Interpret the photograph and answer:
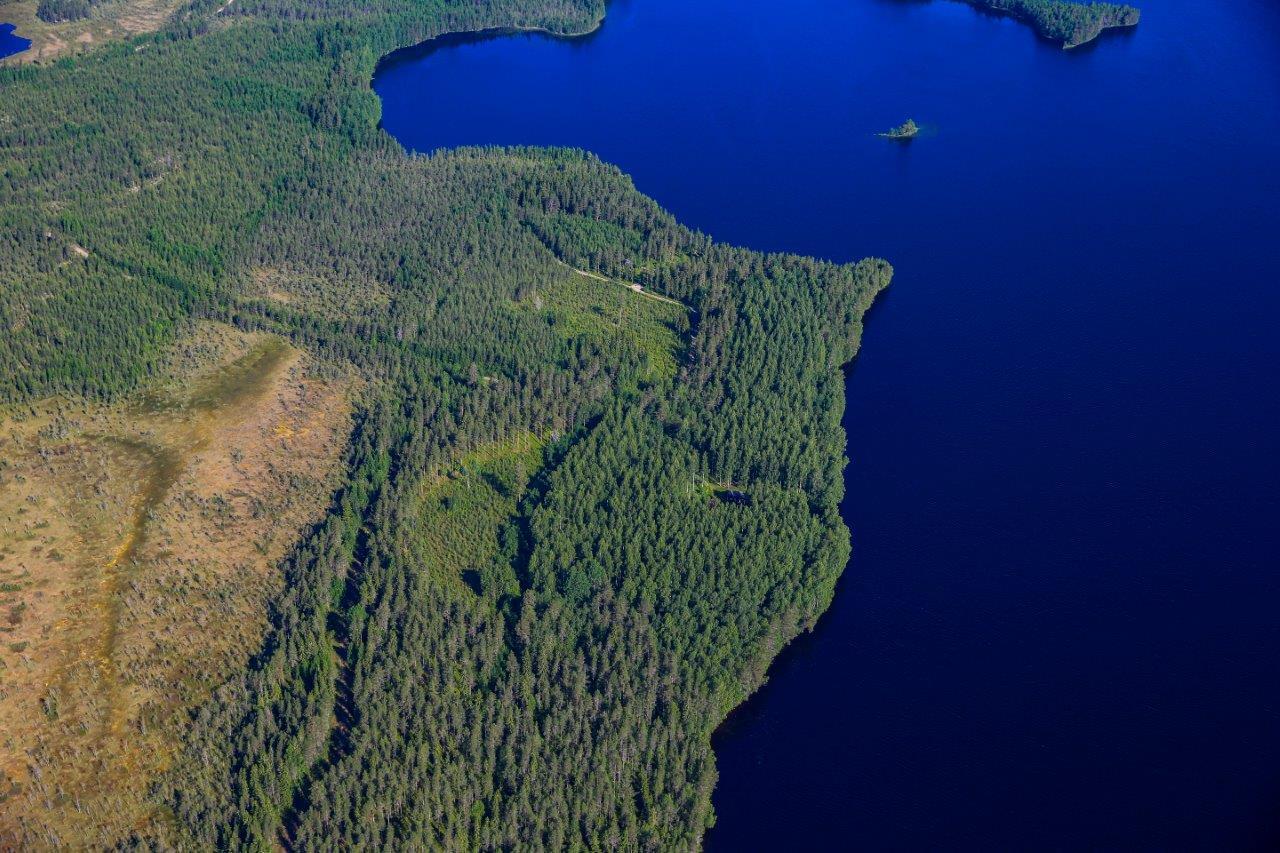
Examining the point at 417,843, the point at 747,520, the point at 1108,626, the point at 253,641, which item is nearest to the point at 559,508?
the point at 747,520

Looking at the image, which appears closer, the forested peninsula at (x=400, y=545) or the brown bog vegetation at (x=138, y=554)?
the forested peninsula at (x=400, y=545)

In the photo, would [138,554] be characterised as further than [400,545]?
No

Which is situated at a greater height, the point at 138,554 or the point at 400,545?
the point at 400,545

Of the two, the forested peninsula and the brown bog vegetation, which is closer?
the forested peninsula

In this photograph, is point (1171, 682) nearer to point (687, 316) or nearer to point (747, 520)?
point (747, 520)
